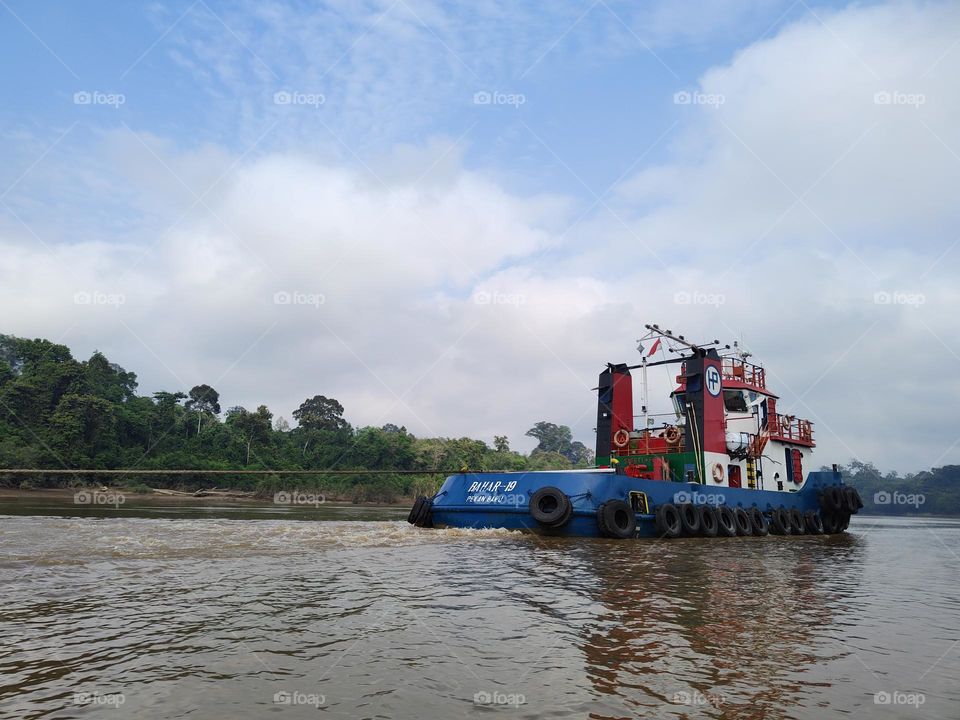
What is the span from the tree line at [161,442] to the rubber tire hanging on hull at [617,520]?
85.3ft

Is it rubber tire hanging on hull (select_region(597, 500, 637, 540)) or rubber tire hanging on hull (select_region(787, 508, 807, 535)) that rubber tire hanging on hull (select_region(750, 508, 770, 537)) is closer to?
rubber tire hanging on hull (select_region(787, 508, 807, 535))

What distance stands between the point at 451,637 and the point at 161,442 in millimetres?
55042

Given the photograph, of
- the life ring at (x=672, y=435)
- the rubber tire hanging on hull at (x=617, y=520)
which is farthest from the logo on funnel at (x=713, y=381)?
the rubber tire hanging on hull at (x=617, y=520)

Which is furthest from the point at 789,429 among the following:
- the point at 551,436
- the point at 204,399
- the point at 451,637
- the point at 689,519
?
the point at 551,436

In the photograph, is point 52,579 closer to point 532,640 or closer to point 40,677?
point 40,677

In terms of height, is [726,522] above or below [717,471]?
below

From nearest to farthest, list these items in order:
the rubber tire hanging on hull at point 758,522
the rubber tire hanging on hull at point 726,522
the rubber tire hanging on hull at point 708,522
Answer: the rubber tire hanging on hull at point 708,522 < the rubber tire hanging on hull at point 726,522 < the rubber tire hanging on hull at point 758,522

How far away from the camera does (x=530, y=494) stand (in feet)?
48.8

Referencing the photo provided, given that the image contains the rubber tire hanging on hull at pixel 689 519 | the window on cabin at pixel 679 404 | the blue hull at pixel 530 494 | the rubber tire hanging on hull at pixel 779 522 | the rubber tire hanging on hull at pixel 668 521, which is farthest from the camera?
the window on cabin at pixel 679 404

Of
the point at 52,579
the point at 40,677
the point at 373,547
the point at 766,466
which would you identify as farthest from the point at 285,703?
the point at 766,466

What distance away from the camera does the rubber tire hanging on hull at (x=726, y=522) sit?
16.9 meters

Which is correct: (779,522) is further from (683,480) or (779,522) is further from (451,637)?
(451,637)

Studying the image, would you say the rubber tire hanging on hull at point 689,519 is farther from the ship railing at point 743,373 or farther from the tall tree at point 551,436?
the tall tree at point 551,436

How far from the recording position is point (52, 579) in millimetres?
7449
